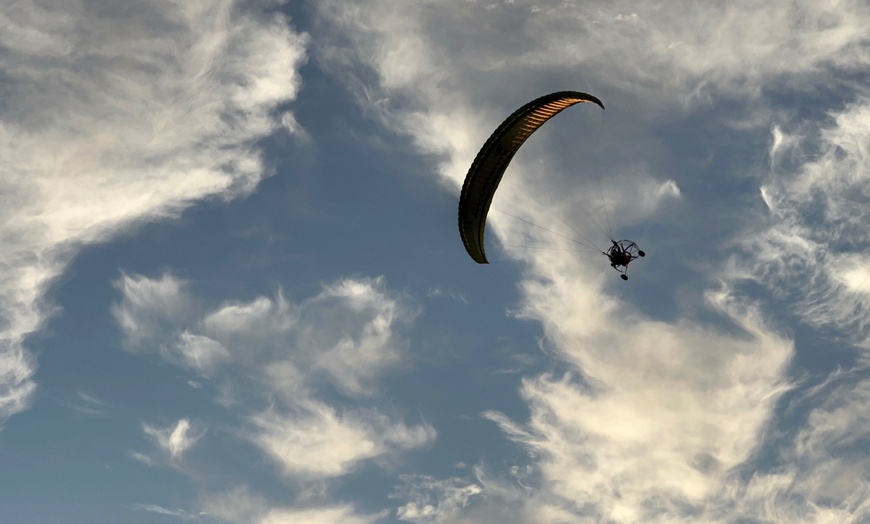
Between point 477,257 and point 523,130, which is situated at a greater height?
point 523,130

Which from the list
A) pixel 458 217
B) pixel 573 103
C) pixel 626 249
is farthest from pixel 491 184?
pixel 626 249

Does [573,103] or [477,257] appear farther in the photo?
[477,257]

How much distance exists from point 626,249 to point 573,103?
13994mm

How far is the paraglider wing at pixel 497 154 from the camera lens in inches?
2283

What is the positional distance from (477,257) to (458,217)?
473 cm

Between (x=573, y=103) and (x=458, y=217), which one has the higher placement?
(x=573, y=103)

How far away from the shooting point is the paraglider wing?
190 feet

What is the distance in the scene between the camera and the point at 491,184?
60.9 m

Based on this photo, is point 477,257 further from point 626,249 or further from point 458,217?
point 626,249

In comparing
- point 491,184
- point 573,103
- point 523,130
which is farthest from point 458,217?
point 573,103

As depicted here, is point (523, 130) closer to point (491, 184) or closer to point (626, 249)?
point (491, 184)

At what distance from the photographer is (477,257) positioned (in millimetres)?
64562

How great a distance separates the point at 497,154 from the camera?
59.8 meters

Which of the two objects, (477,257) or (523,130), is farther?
(477,257)
